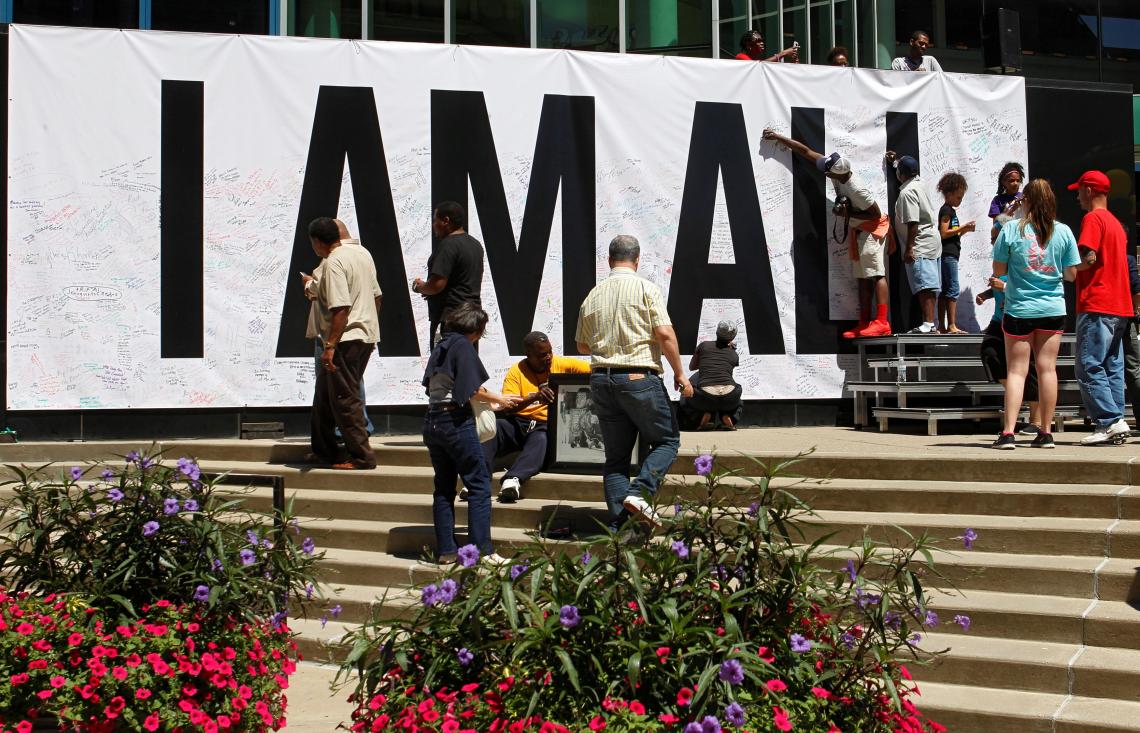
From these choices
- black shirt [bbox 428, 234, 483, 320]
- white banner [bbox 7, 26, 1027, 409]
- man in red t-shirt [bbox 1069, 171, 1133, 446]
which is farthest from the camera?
white banner [bbox 7, 26, 1027, 409]

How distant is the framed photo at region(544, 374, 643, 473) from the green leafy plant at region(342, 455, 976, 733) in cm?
426

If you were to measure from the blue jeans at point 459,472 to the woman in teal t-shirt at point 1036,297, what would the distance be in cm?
359

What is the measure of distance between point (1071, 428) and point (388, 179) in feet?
20.7

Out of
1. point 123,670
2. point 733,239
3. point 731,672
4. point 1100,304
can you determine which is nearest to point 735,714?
point 731,672

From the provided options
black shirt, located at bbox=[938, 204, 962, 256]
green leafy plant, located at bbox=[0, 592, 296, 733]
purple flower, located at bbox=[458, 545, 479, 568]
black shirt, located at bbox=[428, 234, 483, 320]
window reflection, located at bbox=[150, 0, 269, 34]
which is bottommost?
green leafy plant, located at bbox=[0, 592, 296, 733]

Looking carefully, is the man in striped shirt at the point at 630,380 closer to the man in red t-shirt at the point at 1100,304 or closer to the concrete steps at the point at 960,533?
the concrete steps at the point at 960,533

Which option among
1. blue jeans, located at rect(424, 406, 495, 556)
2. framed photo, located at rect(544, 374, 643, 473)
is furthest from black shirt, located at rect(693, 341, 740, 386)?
blue jeans, located at rect(424, 406, 495, 556)

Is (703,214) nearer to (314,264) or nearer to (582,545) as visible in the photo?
(314,264)

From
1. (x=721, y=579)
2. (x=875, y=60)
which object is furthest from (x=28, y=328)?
(x=875, y=60)

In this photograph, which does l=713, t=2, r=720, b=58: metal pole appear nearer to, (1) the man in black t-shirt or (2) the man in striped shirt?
(1) the man in black t-shirt

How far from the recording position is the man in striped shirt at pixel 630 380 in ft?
23.1

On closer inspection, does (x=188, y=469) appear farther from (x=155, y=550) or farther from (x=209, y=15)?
(x=209, y=15)

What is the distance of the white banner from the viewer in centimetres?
1044

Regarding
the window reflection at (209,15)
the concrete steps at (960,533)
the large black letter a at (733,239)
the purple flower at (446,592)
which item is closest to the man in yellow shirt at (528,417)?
the concrete steps at (960,533)
